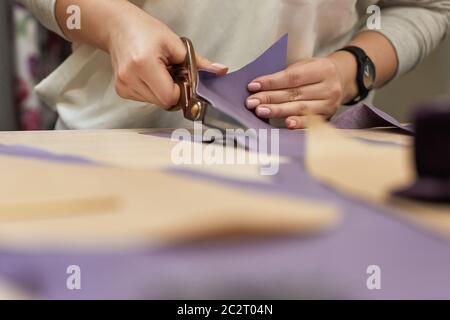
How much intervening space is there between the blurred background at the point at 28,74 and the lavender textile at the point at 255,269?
1234 mm

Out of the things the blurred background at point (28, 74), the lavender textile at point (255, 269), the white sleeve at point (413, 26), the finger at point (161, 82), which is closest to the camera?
the lavender textile at point (255, 269)

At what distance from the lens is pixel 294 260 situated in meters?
0.21

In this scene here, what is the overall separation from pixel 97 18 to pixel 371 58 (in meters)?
0.39

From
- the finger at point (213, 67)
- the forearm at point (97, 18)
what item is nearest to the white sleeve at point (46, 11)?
the forearm at point (97, 18)

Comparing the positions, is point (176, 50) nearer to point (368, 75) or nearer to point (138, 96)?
point (138, 96)

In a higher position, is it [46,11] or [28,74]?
[28,74]

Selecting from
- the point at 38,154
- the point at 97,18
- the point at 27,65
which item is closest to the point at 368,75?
the point at 97,18

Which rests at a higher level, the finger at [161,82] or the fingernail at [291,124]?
the finger at [161,82]

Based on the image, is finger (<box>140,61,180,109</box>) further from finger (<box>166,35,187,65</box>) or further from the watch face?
the watch face

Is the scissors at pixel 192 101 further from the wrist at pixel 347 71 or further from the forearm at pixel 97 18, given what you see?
the wrist at pixel 347 71

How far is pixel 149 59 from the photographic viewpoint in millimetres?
663

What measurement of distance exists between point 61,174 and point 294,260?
178mm

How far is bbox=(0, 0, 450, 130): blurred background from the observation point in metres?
1.42

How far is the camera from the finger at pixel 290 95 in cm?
67
